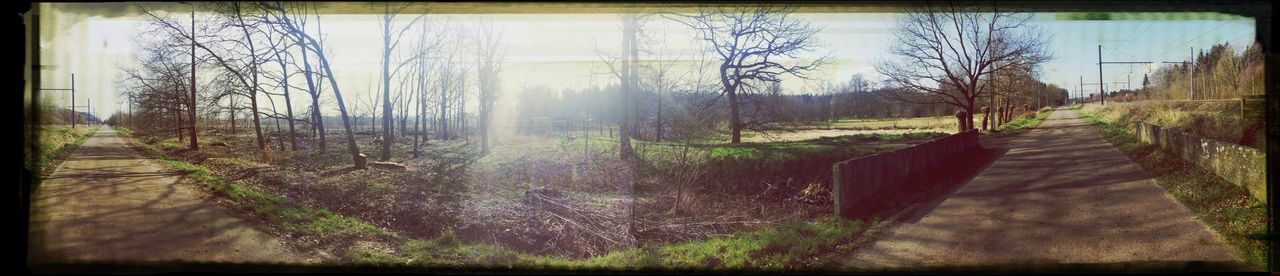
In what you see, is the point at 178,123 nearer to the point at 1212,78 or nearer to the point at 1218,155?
the point at 1212,78

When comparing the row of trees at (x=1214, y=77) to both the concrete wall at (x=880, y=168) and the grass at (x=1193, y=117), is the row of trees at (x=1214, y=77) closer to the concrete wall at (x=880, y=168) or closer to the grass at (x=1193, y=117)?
the grass at (x=1193, y=117)

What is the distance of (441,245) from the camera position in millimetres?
2984

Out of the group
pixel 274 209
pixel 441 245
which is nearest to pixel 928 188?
pixel 441 245

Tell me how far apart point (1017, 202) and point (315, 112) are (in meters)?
4.08

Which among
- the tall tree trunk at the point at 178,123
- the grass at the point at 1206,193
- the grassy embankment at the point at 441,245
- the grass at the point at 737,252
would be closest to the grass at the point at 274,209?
the grassy embankment at the point at 441,245

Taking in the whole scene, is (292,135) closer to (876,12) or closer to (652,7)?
(652,7)

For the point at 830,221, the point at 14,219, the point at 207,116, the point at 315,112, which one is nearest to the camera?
the point at 14,219

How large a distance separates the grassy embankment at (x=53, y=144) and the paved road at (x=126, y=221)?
0.04 meters

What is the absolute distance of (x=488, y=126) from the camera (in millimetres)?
4133

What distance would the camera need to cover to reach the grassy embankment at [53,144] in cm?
250

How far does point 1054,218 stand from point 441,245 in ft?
10.7

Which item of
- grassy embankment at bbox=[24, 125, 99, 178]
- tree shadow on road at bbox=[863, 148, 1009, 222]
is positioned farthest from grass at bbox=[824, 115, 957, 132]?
grassy embankment at bbox=[24, 125, 99, 178]

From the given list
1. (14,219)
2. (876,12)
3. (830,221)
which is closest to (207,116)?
(14,219)

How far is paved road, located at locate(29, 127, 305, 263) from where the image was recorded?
2.51 metres
